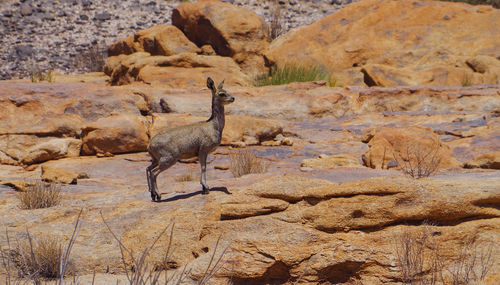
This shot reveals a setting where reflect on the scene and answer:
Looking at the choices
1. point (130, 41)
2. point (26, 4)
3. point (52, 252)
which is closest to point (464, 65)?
point (130, 41)

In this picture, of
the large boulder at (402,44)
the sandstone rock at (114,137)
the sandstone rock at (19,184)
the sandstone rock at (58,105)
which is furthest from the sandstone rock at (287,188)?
the large boulder at (402,44)

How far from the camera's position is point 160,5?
32469 millimetres

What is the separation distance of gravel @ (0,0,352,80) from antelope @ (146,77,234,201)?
20039 millimetres

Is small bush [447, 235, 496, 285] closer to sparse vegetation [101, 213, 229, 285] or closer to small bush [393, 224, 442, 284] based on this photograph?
small bush [393, 224, 442, 284]

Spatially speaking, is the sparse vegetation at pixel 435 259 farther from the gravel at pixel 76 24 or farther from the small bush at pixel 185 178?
the gravel at pixel 76 24

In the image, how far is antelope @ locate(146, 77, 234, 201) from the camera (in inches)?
278

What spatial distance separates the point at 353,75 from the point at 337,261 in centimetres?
1430

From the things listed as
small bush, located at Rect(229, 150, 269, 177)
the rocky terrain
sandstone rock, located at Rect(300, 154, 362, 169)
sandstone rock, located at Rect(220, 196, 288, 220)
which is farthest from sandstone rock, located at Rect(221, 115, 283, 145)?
sandstone rock, located at Rect(220, 196, 288, 220)

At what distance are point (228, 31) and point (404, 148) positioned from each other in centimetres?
1199

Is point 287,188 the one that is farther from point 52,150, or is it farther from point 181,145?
point 52,150

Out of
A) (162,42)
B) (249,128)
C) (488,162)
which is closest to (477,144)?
(488,162)

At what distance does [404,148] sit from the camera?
1056 cm

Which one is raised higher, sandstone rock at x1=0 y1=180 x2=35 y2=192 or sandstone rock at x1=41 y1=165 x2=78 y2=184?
sandstone rock at x1=0 y1=180 x2=35 y2=192

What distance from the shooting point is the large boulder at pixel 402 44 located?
58.4ft
